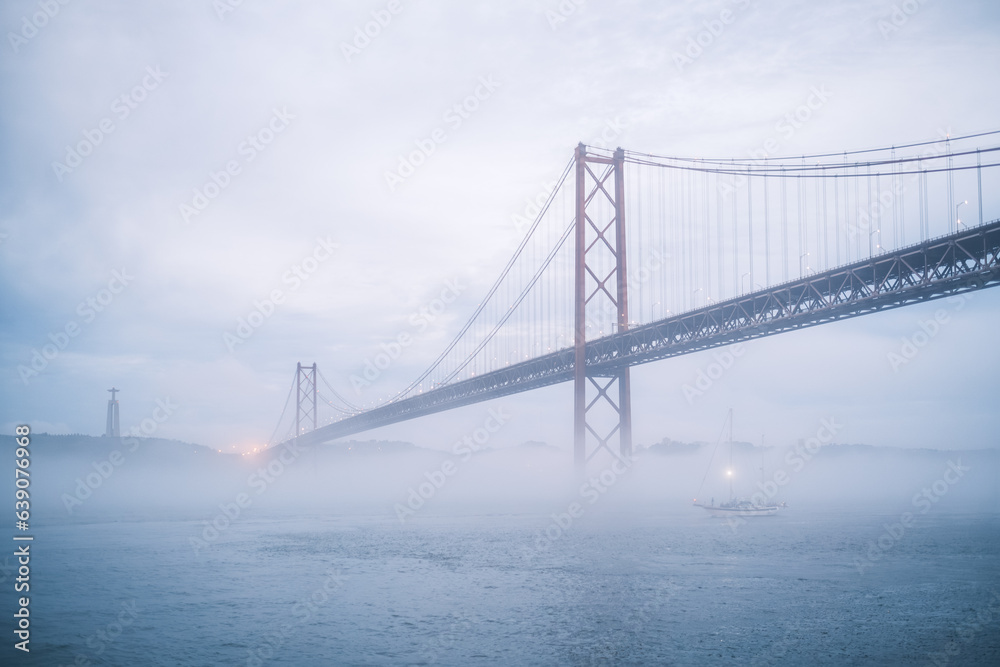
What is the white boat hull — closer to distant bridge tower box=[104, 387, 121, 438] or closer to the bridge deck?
the bridge deck

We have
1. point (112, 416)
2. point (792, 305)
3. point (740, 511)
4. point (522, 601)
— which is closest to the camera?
point (522, 601)

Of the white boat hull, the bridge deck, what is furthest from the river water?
the white boat hull

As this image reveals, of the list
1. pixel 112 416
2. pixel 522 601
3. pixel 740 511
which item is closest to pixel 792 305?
pixel 522 601

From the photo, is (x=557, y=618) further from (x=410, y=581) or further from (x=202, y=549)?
(x=202, y=549)

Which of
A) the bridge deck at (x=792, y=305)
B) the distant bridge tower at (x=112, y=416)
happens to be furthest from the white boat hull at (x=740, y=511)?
A: the distant bridge tower at (x=112, y=416)

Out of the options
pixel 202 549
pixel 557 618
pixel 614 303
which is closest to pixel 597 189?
pixel 614 303

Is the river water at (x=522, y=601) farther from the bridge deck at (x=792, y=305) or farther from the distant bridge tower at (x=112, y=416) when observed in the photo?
the distant bridge tower at (x=112, y=416)

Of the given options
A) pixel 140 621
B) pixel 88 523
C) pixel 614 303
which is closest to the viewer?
pixel 140 621

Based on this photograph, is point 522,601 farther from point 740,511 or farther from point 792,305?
point 740,511

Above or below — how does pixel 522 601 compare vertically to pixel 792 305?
below

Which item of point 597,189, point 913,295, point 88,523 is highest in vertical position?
point 597,189

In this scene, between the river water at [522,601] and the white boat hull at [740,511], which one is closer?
the river water at [522,601]
